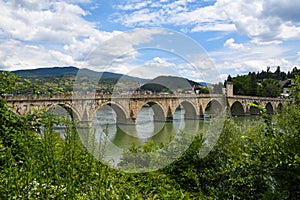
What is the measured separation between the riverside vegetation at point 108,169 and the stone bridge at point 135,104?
444 mm

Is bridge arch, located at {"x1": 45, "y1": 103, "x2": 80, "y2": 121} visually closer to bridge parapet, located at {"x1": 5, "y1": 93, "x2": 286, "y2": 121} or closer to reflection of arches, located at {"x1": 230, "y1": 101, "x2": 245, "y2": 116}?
bridge parapet, located at {"x1": 5, "y1": 93, "x2": 286, "y2": 121}

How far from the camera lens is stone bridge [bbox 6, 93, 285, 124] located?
24.9 ft

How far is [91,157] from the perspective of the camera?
387cm

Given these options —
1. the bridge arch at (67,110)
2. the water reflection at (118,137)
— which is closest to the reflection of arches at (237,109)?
the water reflection at (118,137)

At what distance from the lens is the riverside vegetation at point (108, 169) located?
2.19 metres

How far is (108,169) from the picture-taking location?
152 inches

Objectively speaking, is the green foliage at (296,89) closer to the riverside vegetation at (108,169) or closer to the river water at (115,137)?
the riverside vegetation at (108,169)

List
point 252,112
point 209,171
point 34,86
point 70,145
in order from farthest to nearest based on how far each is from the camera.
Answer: point 252,112
point 209,171
point 34,86
point 70,145

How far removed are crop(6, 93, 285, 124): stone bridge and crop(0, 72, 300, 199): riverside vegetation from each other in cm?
44

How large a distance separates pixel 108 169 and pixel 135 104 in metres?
25.2

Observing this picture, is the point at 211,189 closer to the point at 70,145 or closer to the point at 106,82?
the point at 106,82

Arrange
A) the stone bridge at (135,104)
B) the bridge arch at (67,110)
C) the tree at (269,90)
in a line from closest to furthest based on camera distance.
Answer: the bridge arch at (67,110)
the stone bridge at (135,104)
the tree at (269,90)

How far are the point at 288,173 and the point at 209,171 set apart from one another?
2.39 metres

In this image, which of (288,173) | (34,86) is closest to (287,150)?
(288,173)
